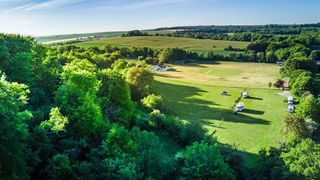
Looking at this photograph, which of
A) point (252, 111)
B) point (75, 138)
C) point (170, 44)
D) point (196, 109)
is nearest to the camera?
point (75, 138)

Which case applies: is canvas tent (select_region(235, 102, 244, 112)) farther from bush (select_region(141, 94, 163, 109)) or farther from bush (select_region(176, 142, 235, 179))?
bush (select_region(176, 142, 235, 179))

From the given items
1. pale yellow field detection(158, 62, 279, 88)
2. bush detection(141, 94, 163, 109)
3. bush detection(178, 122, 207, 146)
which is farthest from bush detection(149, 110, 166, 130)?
pale yellow field detection(158, 62, 279, 88)

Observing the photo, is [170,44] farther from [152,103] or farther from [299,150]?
[299,150]

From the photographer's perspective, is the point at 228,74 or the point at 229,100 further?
the point at 228,74

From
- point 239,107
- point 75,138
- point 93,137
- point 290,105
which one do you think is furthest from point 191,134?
point 290,105

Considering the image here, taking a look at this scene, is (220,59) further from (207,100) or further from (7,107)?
(7,107)

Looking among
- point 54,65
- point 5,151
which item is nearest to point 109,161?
point 5,151

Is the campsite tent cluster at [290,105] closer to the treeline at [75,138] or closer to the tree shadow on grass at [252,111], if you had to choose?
the tree shadow on grass at [252,111]

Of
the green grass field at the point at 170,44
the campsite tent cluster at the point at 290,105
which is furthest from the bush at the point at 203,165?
the green grass field at the point at 170,44
